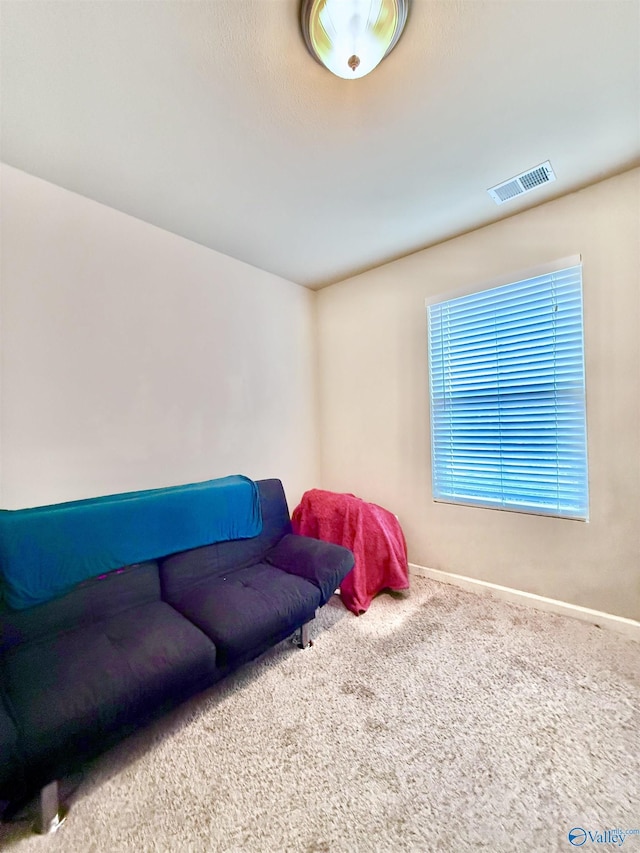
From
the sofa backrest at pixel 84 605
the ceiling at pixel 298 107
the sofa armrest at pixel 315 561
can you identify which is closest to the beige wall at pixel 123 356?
the ceiling at pixel 298 107

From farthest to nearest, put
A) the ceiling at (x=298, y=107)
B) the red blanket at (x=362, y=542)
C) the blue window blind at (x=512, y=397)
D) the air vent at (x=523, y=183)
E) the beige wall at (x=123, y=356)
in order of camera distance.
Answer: the red blanket at (x=362, y=542), the blue window blind at (x=512, y=397), the air vent at (x=523, y=183), the beige wall at (x=123, y=356), the ceiling at (x=298, y=107)

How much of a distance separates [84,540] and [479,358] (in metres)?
2.72

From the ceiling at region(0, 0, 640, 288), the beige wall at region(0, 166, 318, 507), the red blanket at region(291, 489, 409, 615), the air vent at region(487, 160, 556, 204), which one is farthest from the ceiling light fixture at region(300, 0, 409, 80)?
the red blanket at region(291, 489, 409, 615)

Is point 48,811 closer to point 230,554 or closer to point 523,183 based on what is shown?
point 230,554

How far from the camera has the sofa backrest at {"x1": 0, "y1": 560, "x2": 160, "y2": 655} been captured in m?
1.47

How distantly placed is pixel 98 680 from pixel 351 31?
2459 mm

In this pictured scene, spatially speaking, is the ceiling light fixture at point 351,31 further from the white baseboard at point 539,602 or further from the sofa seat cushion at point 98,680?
the white baseboard at point 539,602

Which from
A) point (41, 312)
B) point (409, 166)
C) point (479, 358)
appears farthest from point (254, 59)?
point (479, 358)

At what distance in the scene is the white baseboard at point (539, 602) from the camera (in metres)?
1.99

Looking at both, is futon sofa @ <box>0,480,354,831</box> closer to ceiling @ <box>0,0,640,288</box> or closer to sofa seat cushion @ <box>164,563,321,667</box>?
sofa seat cushion @ <box>164,563,321,667</box>

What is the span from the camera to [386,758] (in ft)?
4.25

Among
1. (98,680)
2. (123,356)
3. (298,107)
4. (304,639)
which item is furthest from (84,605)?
(298,107)

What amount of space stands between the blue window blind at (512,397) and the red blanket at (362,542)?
581 mm

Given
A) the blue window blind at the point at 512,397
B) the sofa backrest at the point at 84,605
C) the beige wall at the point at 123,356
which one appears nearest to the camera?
the sofa backrest at the point at 84,605
